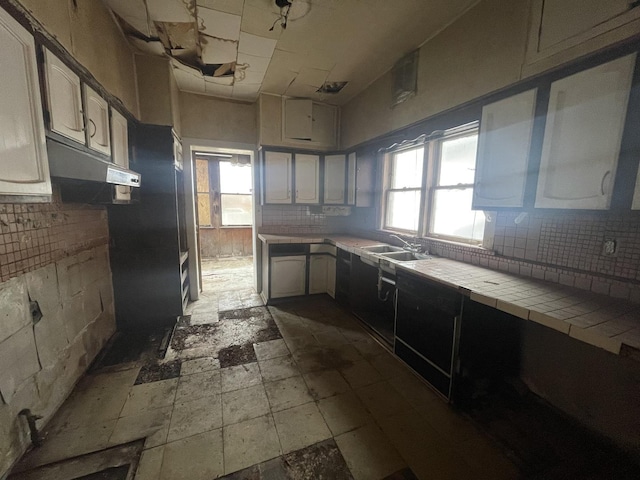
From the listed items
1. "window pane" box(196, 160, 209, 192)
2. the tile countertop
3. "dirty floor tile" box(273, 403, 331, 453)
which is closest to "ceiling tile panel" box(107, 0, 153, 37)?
the tile countertop

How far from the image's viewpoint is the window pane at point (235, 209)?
6613 mm

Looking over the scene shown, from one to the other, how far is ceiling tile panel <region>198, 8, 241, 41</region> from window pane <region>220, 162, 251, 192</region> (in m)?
4.39

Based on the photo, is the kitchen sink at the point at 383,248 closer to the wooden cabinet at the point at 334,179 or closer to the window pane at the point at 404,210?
the window pane at the point at 404,210

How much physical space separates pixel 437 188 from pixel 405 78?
1137mm

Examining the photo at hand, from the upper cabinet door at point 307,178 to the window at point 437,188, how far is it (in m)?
1.00

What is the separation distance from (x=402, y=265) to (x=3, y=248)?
246 cm

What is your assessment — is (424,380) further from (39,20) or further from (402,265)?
(39,20)

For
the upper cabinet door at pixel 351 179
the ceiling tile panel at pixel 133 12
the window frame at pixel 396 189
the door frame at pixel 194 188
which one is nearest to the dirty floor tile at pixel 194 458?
the door frame at pixel 194 188

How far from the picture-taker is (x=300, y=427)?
5.29 feet

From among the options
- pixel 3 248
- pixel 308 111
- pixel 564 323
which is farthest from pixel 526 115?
pixel 3 248

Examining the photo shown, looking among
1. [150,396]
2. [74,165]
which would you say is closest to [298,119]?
[74,165]

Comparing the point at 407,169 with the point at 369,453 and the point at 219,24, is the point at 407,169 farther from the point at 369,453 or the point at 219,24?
the point at 369,453

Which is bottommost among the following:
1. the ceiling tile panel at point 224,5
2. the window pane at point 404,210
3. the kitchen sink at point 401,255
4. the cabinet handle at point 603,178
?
the kitchen sink at point 401,255

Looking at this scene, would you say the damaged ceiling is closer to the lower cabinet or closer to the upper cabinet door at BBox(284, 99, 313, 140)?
the upper cabinet door at BBox(284, 99, 313, 140)
